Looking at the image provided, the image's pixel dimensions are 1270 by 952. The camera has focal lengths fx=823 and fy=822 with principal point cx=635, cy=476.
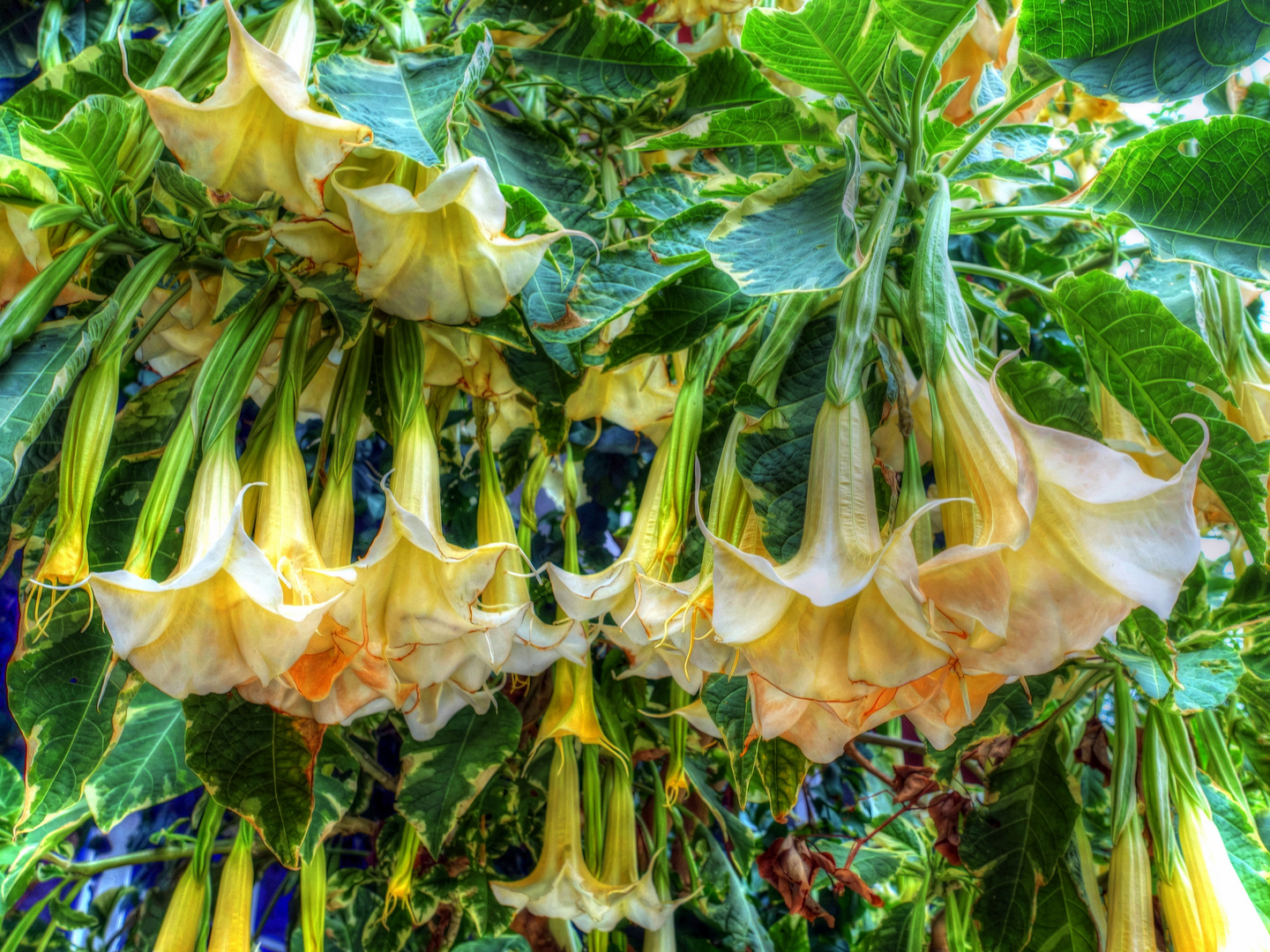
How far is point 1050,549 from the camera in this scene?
0.35m

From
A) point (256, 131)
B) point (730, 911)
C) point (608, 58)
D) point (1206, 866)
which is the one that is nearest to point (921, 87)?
point (608, 58)

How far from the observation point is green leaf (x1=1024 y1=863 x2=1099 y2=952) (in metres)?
0.67

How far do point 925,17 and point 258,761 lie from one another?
62 cm

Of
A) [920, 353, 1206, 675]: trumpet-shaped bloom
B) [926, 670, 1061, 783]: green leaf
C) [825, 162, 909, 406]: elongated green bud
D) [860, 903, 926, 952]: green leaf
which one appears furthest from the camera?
[860, 903, 926, 952]: green leaf

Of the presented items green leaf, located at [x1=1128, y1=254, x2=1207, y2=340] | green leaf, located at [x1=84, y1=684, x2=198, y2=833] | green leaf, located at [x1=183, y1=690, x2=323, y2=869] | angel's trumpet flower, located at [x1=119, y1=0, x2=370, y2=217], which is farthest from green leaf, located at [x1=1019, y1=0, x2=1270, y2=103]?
green leaf, located at [x1=84, y1=684, x2=198, y2=833]

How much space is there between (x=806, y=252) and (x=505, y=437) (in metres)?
0.53

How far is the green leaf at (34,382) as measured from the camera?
45 cm

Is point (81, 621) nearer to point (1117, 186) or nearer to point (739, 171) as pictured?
point (739, 171)

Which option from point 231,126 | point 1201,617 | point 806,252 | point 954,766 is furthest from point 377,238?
point 1201,617

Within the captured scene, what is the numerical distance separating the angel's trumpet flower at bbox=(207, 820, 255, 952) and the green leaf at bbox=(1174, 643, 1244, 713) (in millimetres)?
724

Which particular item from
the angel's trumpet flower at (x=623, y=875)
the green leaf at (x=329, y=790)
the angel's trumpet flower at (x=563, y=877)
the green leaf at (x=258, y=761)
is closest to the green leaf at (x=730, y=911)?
the angel's trumpet flower at (x=623, y=875)

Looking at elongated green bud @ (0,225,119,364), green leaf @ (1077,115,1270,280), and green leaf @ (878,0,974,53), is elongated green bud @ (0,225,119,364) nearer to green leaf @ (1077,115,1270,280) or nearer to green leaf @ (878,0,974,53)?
green leaf @ (878,0,974,53)

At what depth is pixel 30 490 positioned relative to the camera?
567 millimetres

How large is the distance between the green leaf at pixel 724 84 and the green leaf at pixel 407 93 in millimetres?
220
